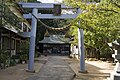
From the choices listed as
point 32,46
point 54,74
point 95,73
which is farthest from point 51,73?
point 95,73

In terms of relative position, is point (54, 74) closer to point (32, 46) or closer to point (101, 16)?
point (32, 46)

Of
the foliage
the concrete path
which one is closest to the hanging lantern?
the concrete path

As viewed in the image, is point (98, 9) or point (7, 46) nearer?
point (98, 9)

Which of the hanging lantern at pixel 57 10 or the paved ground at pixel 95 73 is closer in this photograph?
the paved ground at pixel 95 73

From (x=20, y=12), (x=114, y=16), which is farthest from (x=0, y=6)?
(x=20, y=12)

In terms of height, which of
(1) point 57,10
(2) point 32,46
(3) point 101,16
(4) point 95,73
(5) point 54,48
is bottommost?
(4) point 95,73

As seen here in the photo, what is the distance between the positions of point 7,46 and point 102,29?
15.6 m

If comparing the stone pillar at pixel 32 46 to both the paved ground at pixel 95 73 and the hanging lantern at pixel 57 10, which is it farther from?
the paved ground at pixel 95 73

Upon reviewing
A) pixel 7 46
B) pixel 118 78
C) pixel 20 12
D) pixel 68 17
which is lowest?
pixel 118 78

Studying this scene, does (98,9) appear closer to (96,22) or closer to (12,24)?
(96,22)

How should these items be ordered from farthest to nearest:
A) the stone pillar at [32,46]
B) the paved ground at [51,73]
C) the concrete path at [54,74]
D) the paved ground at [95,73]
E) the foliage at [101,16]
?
the stone pillar at [32,46] < the paved ground at [95,73] < the paved ground at [51,73] < the concrete path at [54,74] < the foliage at [101,16]

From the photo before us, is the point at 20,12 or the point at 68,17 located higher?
the point at 20,12

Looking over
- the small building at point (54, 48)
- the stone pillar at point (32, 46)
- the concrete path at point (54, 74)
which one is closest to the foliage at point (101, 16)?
the concrete path at point (54, 74)

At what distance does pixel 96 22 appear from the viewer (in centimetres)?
1170
